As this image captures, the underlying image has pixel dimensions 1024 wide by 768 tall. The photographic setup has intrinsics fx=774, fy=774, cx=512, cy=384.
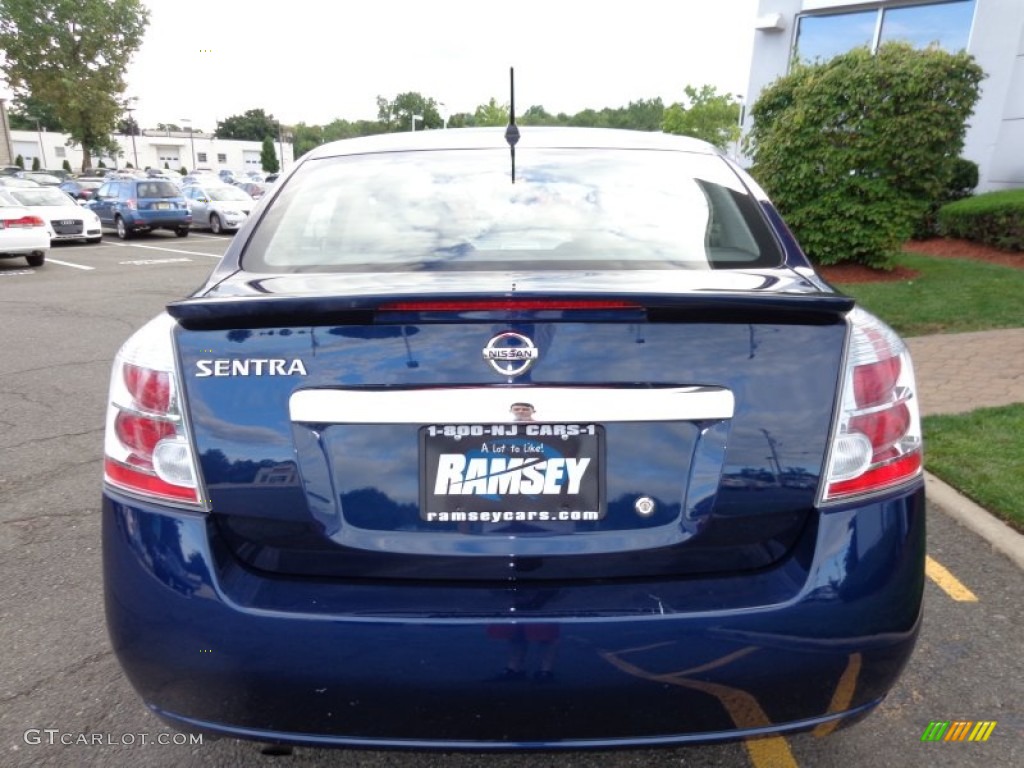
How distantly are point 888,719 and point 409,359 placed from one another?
195 cm

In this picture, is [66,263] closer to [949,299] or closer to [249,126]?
[949,299]

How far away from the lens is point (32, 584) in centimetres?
325

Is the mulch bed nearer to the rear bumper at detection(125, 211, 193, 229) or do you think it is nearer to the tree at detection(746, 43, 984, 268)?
the tree at detection(746, 43, 984, 268)

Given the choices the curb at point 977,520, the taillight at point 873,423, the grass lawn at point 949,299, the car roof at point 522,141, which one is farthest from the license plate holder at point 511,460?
the grass lawn at point 949,299

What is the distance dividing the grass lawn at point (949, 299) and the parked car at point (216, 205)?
1899cm

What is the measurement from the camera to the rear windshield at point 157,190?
2241 cm

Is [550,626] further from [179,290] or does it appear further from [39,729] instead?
[179,290]

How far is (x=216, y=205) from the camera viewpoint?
23812 millimetres

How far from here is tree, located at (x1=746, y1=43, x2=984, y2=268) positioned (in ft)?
32.0

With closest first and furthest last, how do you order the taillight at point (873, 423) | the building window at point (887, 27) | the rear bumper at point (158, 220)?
1. the taillight at point (873, 423)
2. the building window at point (887, 27)
3. the rear bumper at point (158, 220)

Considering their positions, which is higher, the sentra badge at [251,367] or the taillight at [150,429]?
the sentra badge at [251,367]

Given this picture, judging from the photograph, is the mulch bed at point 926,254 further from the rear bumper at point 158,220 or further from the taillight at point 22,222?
the rear bumper at point 158,220

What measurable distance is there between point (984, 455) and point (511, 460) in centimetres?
389

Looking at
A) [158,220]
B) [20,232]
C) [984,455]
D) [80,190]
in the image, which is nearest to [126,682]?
[984,455]
